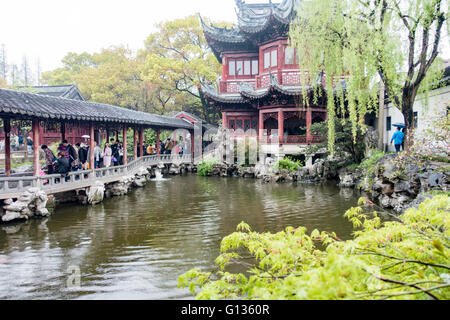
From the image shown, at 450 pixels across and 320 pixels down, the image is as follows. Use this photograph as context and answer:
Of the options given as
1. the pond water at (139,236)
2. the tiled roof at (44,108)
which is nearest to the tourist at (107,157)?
the tiled roof at (44,108)

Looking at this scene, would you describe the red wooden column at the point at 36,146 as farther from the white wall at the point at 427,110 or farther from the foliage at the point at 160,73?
the foliage at the point at 160,73

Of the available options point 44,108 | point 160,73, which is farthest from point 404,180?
point 160,73

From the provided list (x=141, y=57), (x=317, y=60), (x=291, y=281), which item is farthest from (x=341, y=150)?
(x=141, y=57)

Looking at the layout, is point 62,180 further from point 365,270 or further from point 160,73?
point 160,73

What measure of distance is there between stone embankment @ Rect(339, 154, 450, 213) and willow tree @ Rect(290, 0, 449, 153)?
1.32 meters

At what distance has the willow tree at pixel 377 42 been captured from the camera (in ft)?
25.2

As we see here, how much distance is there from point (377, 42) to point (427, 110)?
2992mm

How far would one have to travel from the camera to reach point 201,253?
5320mm

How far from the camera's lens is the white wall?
26.0ft

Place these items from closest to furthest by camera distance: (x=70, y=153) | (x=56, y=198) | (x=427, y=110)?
(x=427, y=110) < (x=56, y=198) < (x=70, y=153)

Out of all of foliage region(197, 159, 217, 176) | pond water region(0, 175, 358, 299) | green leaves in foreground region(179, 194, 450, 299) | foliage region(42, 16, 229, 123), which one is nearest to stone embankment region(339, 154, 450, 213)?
pond water region(0, 175, 358, 299)

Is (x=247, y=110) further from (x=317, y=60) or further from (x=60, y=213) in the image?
(x=60, y=213)

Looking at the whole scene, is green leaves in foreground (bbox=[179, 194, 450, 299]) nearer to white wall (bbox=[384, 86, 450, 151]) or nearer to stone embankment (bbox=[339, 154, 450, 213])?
stone embankment (bbox=[339, 154, 450, 213])

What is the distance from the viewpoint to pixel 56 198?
9.41 meters
